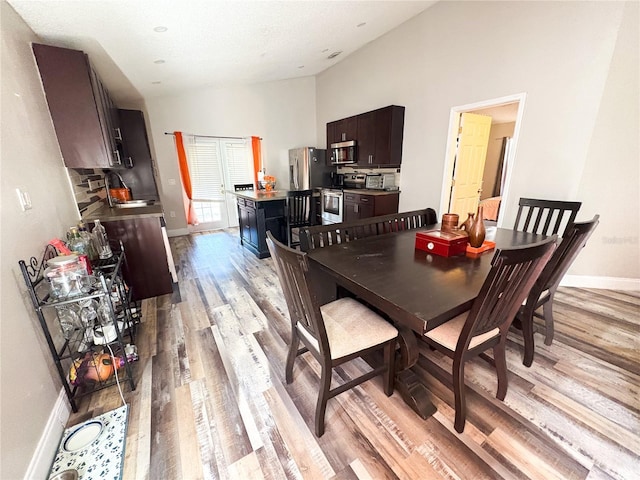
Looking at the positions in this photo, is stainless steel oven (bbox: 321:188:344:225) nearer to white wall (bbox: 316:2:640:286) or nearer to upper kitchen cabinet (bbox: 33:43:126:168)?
white wall (bbox: 316:2:640:286)

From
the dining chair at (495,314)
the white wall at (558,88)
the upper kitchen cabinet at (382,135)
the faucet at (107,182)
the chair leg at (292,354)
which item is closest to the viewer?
the dining chair at (495,314)

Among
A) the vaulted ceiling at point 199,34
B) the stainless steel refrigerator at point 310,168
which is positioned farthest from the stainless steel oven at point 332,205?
the vaulted ceiling at point 199,34

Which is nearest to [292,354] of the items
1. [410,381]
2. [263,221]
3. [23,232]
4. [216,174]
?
[410,381]

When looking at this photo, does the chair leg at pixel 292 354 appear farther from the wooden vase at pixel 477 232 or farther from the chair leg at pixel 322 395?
the wooden vase at pixel 477 232

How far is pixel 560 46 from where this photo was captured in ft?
8.14

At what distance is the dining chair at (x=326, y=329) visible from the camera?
1.15m

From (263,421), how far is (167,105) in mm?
5682

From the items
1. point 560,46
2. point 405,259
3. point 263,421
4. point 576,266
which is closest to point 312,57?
point 560,46

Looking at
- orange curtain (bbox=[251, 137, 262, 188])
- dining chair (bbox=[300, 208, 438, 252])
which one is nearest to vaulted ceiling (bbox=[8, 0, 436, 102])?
orange curtain (bbox=[251, 137, 262, 188])

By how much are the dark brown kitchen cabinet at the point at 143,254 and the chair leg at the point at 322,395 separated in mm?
2261

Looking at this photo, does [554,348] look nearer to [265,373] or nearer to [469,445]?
[469,445]

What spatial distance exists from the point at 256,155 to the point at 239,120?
31.0 inches

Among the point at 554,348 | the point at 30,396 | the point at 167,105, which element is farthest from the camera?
the point at 167,105

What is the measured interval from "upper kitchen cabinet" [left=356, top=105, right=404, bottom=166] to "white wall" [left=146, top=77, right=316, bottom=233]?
212 cm
